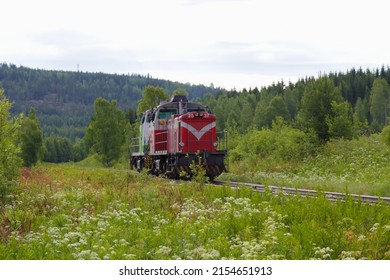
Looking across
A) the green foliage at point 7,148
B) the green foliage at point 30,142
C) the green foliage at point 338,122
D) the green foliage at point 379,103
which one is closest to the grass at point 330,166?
the green foliage at point 338,122

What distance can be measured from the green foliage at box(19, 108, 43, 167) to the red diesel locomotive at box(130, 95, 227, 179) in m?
41.1

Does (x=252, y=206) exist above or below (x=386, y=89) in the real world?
below

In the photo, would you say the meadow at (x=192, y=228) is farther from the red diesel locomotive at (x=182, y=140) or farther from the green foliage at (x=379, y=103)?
the green foliage at (x=379, y=103)

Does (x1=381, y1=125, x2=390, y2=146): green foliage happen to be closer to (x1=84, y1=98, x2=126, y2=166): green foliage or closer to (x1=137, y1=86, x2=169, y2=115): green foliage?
(x1=137, y1=86, x2=169, y2=115): green foliage

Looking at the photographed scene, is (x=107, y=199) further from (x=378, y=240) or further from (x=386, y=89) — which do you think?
(x=386, y=89)

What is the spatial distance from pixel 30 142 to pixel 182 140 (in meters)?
47.5

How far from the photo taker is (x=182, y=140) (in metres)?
28.1

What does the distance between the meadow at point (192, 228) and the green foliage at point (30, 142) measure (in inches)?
2112

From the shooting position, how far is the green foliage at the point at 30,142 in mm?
70194

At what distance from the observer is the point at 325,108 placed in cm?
3669

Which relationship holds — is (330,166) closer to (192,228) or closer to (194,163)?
(194,163)

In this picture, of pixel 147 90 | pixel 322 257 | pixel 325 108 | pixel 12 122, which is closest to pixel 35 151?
pixel 147 90

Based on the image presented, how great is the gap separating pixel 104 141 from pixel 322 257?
62.7m

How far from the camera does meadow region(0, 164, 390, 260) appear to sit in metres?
10.6
